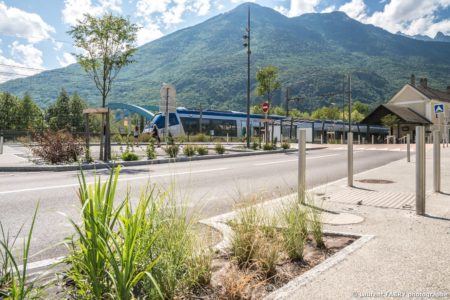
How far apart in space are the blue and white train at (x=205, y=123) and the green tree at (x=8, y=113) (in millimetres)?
47062

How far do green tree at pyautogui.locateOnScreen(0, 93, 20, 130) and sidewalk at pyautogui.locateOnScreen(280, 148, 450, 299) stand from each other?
251 ft

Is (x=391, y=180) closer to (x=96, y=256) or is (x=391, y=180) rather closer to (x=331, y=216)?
(x=331, y=216)

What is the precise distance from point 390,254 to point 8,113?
80306 mm

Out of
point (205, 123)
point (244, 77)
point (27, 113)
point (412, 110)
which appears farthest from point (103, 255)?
point (244, 77)

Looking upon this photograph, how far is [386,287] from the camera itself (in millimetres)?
2742

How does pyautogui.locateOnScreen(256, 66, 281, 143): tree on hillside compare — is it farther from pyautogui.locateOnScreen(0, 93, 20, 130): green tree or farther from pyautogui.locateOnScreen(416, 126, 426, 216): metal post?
pyautogui.locateOnScreen(0, 93, 20, 130): green tree

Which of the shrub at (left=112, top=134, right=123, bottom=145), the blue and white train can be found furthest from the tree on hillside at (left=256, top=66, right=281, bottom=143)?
the shrub at (left=112, top=134, right=123, bottom=145)

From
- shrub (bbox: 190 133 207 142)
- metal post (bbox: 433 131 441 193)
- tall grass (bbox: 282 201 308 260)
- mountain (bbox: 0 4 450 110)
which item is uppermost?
mountain (bbox: 0 4 450 110)

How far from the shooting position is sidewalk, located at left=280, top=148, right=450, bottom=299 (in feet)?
8.89

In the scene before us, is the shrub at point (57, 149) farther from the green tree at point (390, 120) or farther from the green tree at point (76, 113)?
the green tree at point (76, 113)

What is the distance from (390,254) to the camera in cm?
348

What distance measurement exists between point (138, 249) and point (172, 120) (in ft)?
108

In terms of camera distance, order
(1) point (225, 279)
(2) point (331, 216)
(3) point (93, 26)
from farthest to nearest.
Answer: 1. (3) point (93, 26)
2. (2) point (331, 216)
3. (1) point (225, 279)

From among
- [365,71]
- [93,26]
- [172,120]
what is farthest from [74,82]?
[93,26]
